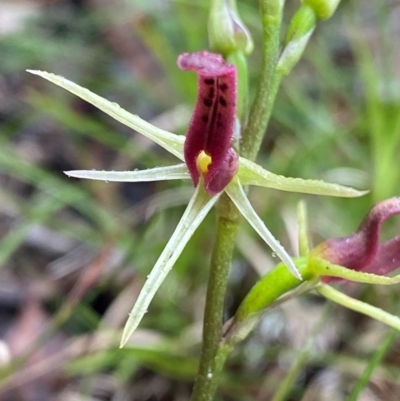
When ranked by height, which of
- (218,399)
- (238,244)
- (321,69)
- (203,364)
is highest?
(203,364)

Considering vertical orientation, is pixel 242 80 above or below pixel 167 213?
above

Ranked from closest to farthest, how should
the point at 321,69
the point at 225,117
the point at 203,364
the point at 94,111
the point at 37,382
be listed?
the point at 225,117
the point at 203,364
the point at 37,382
the point at 321,69
the point at 94,111

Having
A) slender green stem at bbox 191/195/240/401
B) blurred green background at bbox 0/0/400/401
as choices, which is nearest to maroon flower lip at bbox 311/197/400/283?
slender green stem at bbox 191/195/240/401

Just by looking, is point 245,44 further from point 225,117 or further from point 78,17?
point 78,17

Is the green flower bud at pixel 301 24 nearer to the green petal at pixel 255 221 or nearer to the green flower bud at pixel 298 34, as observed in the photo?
the green flower bud at pixel 298 34

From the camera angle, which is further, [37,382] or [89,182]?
[89,182]

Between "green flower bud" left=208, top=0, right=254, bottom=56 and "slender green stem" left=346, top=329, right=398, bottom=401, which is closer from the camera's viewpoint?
"green flower bud" left=208, top=0, right=254, bottom=56

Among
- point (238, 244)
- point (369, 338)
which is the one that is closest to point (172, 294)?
point (238, 244)

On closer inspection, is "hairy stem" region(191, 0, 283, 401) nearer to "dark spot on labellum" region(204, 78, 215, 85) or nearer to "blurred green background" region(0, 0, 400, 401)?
"dark spot on labellum" region(204, 78, 215, 85)
